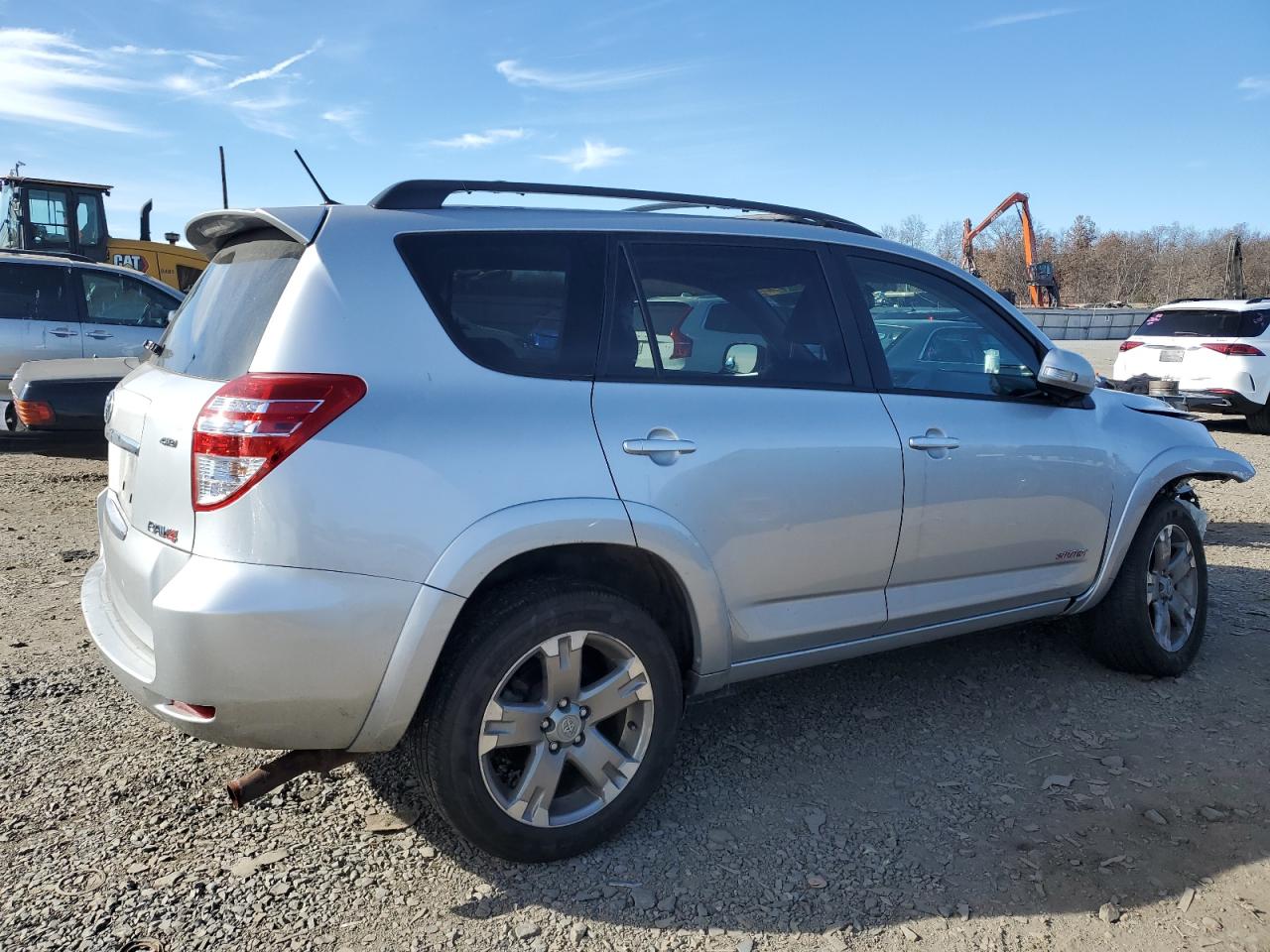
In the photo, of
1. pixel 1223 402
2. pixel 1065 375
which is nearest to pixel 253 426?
pixel 1065 375

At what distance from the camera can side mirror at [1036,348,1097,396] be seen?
390cm

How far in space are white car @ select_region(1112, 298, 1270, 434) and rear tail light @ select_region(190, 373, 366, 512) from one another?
12.3 m

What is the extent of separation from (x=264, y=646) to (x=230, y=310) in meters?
1.00

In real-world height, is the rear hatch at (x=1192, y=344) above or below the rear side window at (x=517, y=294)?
below

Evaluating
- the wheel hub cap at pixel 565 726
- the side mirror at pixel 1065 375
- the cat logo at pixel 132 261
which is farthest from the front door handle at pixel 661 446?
the cat logo at pixel 132 261

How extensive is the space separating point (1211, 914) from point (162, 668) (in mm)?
2787

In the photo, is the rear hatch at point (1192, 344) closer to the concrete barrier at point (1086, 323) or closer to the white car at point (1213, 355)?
the white car at point (1213, 355)

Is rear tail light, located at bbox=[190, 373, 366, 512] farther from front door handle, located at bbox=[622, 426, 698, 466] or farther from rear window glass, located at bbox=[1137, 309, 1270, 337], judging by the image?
rear window glass, located at bbox=[1137, 309, 1270, 337]

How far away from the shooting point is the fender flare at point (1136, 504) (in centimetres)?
418

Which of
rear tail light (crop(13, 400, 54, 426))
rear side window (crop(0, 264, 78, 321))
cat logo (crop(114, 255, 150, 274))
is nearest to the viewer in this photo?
rear tail light (crop(13, 400, 54, 426))

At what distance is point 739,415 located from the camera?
313 cm

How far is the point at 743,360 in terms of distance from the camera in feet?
10.8

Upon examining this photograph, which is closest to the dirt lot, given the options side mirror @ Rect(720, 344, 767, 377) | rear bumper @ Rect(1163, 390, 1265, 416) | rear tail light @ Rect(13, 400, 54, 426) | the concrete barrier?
side mirror @ Rect(720, 344, 767, 377)

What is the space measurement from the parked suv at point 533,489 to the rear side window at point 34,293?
315 inches
